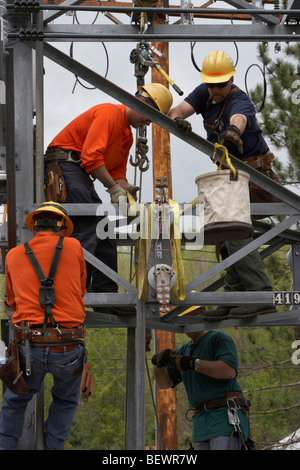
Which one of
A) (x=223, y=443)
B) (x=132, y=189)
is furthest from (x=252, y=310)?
(x=132, y=189)

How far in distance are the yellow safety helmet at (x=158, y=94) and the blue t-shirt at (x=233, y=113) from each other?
2.38 feet

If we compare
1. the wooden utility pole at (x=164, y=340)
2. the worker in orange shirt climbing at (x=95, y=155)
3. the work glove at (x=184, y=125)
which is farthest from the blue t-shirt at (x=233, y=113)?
the wooden utility pole at (x=164, y=340)

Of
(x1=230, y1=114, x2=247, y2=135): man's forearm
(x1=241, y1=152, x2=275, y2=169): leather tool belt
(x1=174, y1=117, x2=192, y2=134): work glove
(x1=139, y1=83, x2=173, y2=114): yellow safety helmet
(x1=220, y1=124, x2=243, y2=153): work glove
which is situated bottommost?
(x1=174, y1=117, x2=192, y2=134): work glove

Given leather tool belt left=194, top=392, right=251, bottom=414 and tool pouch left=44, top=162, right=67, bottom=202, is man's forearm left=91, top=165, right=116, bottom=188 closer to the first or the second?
tool pouch left=44, top=162, right=67, bottom=202

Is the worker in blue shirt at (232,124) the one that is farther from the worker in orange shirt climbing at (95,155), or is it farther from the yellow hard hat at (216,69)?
the worker in orange shirt climbing at (95,155)

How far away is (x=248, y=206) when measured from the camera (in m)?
7.18

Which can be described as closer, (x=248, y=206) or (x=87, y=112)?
(x=248, y=206)

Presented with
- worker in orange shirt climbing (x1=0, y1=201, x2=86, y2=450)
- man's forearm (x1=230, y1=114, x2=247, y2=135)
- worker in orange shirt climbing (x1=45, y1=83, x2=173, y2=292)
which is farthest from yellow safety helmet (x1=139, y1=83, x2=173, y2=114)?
worker in orange shirt climbing (x1=0, y1=201, x2=86, y2=450)

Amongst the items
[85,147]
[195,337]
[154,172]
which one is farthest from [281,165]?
[85,147]

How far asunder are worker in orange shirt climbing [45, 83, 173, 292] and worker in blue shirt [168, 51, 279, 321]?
1.52 ft

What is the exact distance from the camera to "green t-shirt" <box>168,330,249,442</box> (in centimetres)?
875
